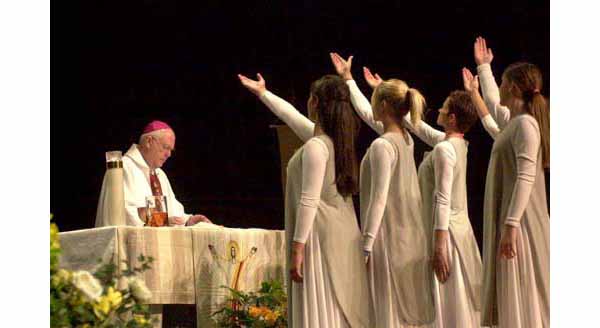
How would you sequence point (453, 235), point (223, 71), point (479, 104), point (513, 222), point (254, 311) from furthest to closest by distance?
point (223, 71)
point (479, 104)
point (453, 235)
point (254, 311)
point (513, 222)

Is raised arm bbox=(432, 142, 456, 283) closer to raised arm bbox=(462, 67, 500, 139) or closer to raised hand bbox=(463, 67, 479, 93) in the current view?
raised arm bbox=(462, 67, 500, 139)

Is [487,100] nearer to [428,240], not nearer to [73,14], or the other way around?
[428,240]

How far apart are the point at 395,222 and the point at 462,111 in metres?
0.98

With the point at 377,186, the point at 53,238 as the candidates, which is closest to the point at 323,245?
the point at 377,186

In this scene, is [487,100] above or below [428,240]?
above

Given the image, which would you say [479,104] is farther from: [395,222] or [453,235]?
[395,222]

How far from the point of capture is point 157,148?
8297mm

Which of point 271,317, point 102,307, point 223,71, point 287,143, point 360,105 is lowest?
point 271,317

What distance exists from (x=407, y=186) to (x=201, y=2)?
8.79 ft

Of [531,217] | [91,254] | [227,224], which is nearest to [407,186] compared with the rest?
[531,217]

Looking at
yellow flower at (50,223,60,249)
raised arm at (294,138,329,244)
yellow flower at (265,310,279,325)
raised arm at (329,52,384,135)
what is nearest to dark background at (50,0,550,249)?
raised arm at (329,52,384,135)

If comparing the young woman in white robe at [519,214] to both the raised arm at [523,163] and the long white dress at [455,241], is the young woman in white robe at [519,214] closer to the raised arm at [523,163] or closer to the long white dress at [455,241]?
the raised arm at [523,163]

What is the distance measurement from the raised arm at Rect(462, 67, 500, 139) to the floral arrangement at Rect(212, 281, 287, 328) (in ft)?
5.40

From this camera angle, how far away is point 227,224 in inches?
357
